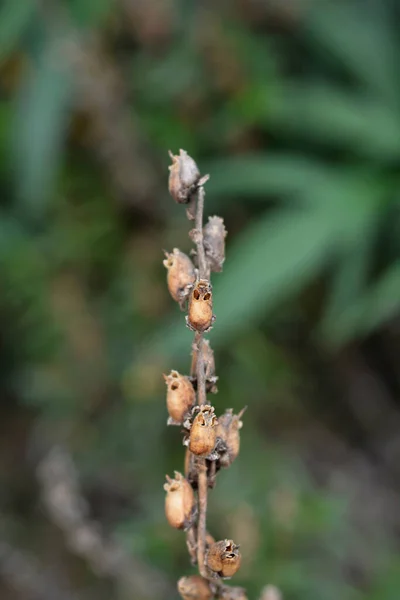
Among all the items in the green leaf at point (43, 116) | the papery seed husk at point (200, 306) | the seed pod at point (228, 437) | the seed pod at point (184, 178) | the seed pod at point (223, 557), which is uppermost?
the green leaf at point (43, 116)

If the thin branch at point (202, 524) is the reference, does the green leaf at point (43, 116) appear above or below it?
above

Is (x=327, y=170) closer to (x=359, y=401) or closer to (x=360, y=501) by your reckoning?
(x=359, y=401)

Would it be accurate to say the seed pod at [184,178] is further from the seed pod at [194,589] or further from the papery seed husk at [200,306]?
the seed pod at [194,589]

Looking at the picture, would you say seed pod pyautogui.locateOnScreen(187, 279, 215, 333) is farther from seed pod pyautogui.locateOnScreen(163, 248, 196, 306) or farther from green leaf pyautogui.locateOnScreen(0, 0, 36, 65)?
green leaf pyautogui.locateOnScreen(0, 0, 36, 65)

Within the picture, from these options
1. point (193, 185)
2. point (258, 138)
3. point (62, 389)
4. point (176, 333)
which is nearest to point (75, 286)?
point (62, 389)

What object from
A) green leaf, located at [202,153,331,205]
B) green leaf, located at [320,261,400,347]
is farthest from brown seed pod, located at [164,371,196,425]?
green leaf, located at [202,153,331,205]

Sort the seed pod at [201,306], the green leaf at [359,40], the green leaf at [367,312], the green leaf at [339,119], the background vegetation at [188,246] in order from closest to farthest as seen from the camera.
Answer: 1. the seed pod at [201,306]
2. the green leaf at [367,312]
3. the background vegetation at [188,246]
4. the green leaf at [339,119]
5. the green leaf at [359,40]

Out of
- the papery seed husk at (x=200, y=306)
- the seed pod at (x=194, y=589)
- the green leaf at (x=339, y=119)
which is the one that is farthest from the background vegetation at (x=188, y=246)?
the papery seed husk at (x=200, y=306)

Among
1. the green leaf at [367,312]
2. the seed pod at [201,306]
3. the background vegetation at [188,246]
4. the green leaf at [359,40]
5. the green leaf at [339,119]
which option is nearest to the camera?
the seed pod at [201,306]
